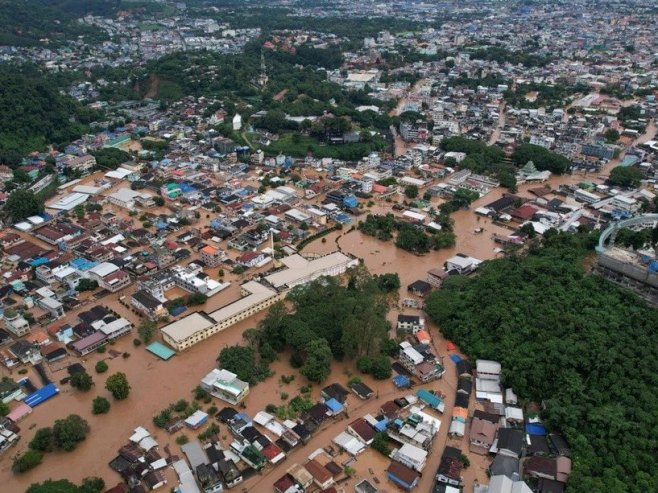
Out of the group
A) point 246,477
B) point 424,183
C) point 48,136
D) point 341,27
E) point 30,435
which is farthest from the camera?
point 341,27

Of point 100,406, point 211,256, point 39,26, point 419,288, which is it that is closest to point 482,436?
point 419,288

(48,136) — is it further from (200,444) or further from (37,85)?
(200,444)

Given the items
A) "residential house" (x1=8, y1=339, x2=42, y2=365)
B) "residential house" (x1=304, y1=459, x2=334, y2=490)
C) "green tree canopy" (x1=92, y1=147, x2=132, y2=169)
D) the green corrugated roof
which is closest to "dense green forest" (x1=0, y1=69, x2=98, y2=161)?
"green tree canopy" (x1=92, y1=147, x2=132, y2=169)

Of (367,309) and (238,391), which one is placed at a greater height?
(367,309)

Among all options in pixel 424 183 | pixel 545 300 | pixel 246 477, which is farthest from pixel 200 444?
pixel 424 183

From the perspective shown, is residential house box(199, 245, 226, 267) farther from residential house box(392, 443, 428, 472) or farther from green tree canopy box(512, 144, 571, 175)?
green tree canopy box(512, 144, 571, 175)

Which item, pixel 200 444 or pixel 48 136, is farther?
pixel 48 136

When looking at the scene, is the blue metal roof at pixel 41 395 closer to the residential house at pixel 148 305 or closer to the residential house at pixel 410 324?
the residential house at pixel 148 305
